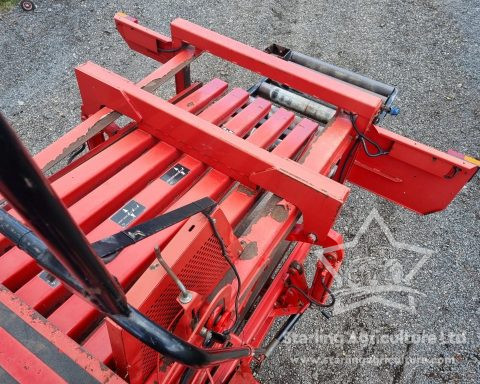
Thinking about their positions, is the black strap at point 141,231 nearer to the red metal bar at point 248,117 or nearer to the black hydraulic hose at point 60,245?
the black hydraulic hose at point 60,245

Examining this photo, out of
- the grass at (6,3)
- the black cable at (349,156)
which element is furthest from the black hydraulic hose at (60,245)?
the grass at (6,3)

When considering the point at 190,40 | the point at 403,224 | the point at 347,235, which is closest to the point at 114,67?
the point at 190,40

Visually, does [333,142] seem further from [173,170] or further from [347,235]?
[347,235]

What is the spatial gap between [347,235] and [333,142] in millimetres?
1849

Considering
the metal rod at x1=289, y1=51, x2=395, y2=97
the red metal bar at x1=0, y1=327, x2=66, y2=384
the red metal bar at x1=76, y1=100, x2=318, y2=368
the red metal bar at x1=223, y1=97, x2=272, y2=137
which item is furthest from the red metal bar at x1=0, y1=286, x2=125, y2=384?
the metal rod at x1=289, y1=51, x2=395, y2=97

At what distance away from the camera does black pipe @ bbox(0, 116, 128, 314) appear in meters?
0.59

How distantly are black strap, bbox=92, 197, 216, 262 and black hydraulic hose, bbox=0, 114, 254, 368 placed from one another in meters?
0.15

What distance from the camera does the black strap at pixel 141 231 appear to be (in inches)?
44.3

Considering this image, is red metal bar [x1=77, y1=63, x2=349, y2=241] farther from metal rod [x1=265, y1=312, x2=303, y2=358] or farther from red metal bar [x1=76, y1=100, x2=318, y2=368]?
metal rod [x1=265, y1=312, x2=303, y2=358]

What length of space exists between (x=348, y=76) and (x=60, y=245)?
7.96 ft

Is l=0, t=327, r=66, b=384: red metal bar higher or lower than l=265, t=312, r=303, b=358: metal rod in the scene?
higher

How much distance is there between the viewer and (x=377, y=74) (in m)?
5.42

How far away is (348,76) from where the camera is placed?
8.96 feet

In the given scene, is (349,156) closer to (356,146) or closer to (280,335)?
(356,146)
